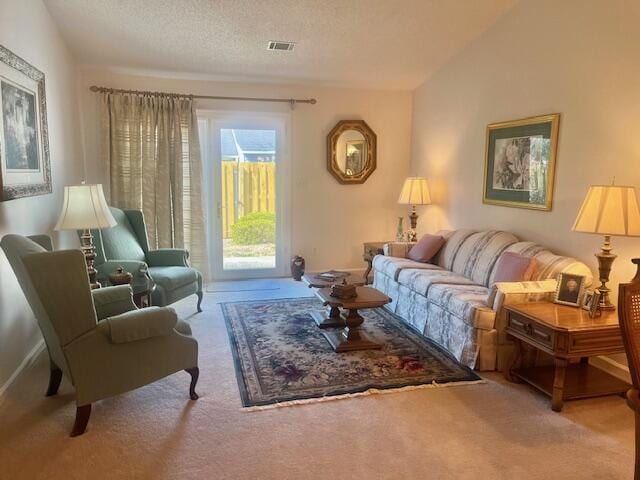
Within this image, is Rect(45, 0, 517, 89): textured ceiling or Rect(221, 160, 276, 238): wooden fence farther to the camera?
Rect(221, 160, 276, 238): wooden fence

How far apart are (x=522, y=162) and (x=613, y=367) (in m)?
1.85

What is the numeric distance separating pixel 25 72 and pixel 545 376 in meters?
4.17

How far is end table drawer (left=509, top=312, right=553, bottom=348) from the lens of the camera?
2.66 metres

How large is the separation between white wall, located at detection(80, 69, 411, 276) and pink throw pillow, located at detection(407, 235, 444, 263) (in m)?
1.35

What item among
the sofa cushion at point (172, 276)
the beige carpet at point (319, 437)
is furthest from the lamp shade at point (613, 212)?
the sofa cushion at point (172, 276)

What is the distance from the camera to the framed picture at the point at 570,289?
2.97 meters

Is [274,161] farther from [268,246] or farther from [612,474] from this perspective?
[612,474]

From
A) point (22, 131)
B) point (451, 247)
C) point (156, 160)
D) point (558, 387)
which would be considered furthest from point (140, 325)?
point (451, 247)

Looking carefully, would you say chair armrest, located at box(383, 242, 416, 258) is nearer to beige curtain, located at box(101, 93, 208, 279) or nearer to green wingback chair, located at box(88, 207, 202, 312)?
green wingback chair, located at box(88, 207, 202, 312)

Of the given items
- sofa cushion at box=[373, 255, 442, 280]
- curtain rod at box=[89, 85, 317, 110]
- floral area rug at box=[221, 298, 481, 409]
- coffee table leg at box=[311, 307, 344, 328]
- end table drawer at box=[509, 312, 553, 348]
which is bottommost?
floral area rug at box=[221, 298, 481, 409]

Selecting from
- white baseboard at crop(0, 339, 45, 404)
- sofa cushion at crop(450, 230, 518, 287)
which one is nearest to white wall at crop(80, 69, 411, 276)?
sofa cushion at crop(450, 230, 518, 287)

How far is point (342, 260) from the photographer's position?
605 centimetres

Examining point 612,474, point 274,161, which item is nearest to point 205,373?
point 612,474

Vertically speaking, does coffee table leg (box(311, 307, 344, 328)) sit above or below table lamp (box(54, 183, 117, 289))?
below
